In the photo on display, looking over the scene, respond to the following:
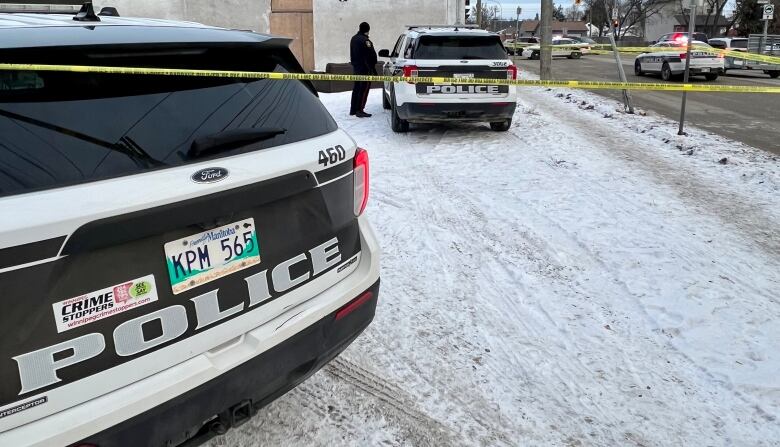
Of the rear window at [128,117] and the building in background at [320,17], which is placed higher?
the building in background at [320,17]

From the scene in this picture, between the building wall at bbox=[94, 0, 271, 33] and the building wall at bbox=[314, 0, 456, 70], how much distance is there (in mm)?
1878

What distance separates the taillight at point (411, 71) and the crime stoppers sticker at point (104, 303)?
287 inches

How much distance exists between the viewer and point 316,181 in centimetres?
235

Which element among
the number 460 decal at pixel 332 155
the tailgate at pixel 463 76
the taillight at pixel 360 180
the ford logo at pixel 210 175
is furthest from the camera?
the tailgate at pixel 463 76

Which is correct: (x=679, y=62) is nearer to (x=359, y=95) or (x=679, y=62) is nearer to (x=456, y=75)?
(x=359, y=95)

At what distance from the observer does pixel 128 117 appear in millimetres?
1916

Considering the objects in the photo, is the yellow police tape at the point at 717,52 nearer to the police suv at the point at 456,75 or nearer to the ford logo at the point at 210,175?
the police suv at the point at 456,75

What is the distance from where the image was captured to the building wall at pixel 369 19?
2047cm

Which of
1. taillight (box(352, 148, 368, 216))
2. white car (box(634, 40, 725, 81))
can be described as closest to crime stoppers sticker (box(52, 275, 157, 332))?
taillight (box(352, 148, 368, 216))

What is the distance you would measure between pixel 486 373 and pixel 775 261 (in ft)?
9.54

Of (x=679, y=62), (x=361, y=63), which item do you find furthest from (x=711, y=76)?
(x=361, y=63)

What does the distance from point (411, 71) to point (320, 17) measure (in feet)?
42.8

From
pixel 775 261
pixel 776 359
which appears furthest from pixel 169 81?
pixel 775 261

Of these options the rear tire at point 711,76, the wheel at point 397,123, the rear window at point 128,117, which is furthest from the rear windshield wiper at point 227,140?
the rear tire at point 711,76
